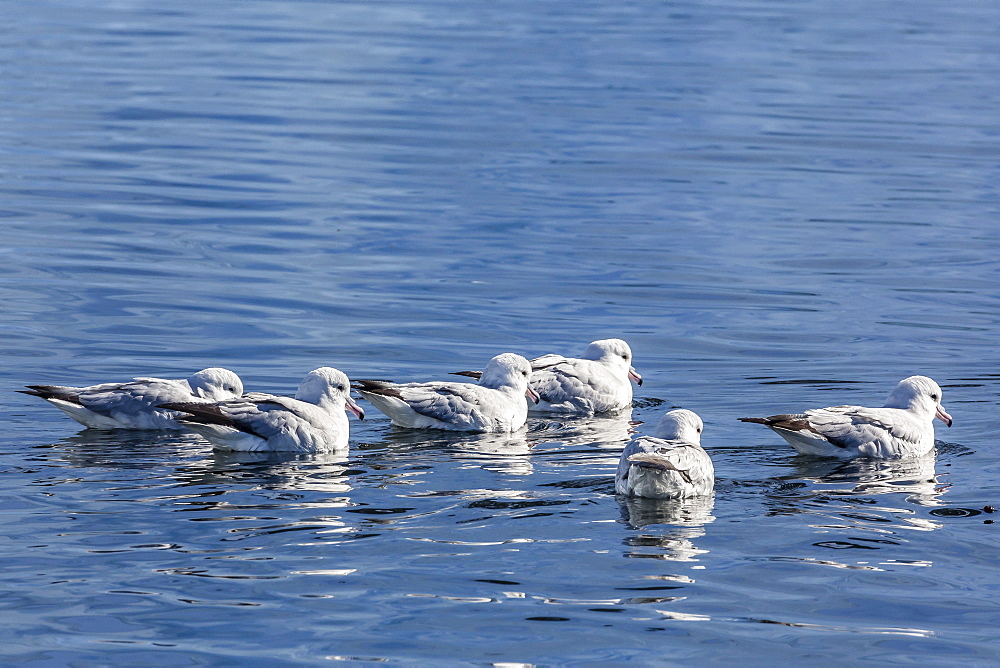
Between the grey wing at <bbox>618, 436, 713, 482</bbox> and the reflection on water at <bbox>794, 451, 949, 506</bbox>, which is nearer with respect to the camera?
the grey wing at <bbox>618, 436, 713, 482</bbox>

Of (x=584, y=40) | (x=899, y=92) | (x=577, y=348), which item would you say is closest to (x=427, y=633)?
(x=577, y=348)

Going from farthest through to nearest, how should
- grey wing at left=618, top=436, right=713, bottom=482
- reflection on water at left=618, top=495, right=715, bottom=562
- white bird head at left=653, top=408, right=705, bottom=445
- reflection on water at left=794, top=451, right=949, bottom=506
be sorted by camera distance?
white bird head at left=653, top=408, right=705, bottom=445, reflection on water at left=794, top=451, right=949, bottom=506, grey wing at left=618, top=436, right=713, bottom=482, reflection on water at left=618, top=495, right=715, bottom=562

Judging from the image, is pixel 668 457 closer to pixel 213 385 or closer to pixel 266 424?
pixel 266 424

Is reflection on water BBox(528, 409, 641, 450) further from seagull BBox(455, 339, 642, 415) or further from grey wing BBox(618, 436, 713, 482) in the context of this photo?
grey wing BBox(618, 436, 713, 482)

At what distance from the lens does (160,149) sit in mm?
29250

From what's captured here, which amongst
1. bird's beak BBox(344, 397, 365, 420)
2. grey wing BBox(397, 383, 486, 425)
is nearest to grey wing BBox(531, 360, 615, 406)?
grey wing BBox(397, 383, 486, 425)

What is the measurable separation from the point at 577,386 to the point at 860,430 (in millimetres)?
3051

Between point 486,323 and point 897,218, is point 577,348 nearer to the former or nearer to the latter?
point 486,323

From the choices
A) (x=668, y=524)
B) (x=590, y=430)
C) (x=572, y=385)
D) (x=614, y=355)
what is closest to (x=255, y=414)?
(x=590, y=430)

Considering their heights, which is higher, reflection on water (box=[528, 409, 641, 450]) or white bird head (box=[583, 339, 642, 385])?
white bird head (box=[583, 339, 642, 385])

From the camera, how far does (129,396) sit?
527 inches

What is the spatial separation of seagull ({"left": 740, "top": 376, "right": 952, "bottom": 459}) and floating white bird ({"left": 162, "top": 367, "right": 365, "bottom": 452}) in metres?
3.51

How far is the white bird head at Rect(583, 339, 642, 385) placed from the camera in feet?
51.3

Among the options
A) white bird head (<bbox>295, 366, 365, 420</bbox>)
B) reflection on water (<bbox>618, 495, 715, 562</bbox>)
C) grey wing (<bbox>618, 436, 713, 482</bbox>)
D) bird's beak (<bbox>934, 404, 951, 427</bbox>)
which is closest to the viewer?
reflection on water (<bbox>618, 495, 715, 562</bbox>)
